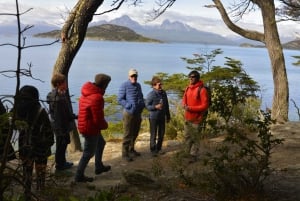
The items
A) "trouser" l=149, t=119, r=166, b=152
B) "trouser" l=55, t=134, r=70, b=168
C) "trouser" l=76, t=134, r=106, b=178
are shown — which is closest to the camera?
"trouser" l=76, t=134, r=106, b=178

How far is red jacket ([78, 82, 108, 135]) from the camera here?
6.08 m

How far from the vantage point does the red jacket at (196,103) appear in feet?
23.7

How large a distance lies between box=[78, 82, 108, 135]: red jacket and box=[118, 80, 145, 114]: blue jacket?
1.43 metres

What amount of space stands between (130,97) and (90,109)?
1.56 m

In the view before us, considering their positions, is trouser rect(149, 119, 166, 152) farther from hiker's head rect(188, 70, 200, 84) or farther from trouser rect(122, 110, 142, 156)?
hiker's head rect(188, 70, 200, 84)

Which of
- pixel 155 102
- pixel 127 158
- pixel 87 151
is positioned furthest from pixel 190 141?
pixel 87 151

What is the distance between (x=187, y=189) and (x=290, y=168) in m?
1.92

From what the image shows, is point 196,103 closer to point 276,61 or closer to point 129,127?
point 129,127

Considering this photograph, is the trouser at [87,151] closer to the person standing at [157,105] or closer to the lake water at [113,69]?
the lake water at [113,69]

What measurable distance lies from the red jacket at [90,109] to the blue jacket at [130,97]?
1.43m

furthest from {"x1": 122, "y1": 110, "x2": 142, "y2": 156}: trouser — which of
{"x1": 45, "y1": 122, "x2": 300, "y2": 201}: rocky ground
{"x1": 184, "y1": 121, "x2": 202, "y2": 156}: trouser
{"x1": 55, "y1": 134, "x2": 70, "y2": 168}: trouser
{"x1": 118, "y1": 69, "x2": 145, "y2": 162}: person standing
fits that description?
{"x1": 55, "y1": 134, "x2": 70, "y2": 168}: trouser

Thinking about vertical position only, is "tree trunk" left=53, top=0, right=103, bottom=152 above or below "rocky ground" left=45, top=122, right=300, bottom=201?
above

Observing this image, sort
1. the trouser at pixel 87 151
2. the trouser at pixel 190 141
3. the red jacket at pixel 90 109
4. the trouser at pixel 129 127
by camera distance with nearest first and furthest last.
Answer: the red jacket at pixel 90 109 → the trouser at pixel 87 151 → the trouser at pixel 190 141 → the trouser at pixel 129 127

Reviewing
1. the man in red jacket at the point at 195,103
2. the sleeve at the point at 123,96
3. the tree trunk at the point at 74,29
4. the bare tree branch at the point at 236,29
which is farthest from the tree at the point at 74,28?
the bare tree branch at the point at 236,29
